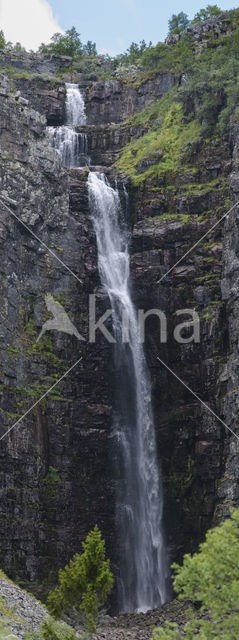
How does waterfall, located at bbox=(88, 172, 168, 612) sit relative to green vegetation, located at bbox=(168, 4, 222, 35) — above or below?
below

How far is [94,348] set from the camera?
46719 millimetres

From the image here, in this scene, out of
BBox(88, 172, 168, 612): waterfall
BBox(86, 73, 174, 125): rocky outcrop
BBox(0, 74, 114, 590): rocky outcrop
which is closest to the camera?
BBox(0, 74, 114, 590): rocky outcrop

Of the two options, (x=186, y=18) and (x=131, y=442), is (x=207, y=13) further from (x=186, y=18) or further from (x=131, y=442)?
(x=131, y=442)

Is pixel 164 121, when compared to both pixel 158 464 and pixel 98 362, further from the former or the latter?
pixel 158 464

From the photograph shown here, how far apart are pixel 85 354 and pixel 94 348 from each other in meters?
0.72

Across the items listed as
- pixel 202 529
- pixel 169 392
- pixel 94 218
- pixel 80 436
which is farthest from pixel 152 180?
pixel 202 529

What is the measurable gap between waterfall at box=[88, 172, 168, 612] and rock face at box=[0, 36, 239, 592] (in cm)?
66

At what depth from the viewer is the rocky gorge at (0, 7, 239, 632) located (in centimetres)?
4062

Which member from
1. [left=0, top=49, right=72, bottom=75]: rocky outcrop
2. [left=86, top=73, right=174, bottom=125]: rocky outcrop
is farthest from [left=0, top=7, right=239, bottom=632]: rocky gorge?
[left=0, top=49, right=72, bottom=75]: rocky outcrop

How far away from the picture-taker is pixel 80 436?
1719 inches

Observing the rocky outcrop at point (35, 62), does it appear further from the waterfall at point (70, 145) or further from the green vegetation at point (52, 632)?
the green vegetation at point (52, 632)

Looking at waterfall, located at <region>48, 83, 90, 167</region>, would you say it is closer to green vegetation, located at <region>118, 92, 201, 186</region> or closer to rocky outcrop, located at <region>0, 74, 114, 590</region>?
green vegetation, located at <region>118, 92, 201, 186</region>

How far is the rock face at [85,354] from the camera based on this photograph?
4062 centimetres

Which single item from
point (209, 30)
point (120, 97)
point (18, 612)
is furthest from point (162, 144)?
point (18, 612)
